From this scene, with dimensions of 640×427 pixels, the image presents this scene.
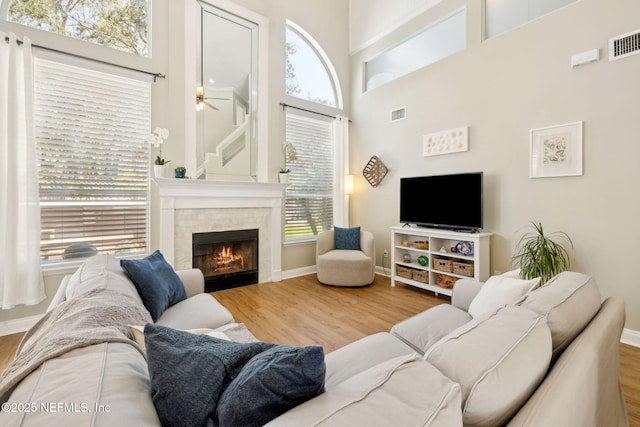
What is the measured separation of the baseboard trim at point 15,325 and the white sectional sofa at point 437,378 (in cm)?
234

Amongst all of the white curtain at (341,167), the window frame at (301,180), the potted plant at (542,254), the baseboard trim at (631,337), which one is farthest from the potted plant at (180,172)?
the baseboard trim at (631,337)

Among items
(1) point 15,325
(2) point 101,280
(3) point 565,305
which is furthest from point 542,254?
(1) point 15,325

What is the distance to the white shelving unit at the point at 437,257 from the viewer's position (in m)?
3.22

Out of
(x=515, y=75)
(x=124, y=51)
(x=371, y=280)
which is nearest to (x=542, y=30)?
(x=515, y=75)

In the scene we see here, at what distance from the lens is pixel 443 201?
11.8 feet

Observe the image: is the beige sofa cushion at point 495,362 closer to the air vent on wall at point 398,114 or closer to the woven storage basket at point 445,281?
the woven storage basket at point 445,281

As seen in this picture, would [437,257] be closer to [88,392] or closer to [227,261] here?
[227,261]

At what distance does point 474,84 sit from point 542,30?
0.75 meters

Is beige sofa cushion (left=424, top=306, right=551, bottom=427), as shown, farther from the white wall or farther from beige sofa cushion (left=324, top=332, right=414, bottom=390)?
the white wall

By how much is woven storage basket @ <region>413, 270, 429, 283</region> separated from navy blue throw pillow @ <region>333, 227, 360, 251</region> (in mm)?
953

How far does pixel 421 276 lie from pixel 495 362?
3.19 m

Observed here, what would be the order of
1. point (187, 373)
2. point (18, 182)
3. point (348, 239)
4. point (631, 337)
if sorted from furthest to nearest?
point (348, 239)
point (18, 182)
point (631, 337)
point (187, 373)

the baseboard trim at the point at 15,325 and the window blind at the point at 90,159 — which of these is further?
the window blind at the point at 90,159

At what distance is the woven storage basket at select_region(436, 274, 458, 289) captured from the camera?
11.5 ft
